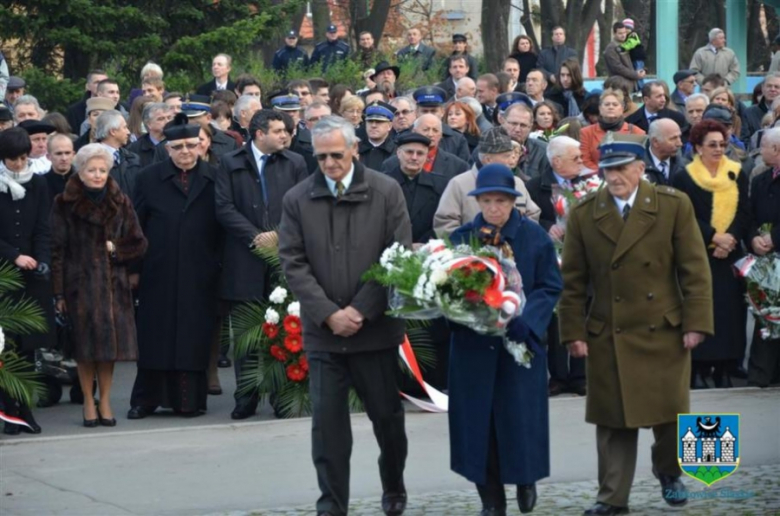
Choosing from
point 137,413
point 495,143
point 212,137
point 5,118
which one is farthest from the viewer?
point 212,137

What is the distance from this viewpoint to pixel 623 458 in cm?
862

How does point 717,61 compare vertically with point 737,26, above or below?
below

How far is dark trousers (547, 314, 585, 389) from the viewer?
40.5 ft

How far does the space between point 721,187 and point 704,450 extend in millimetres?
3815

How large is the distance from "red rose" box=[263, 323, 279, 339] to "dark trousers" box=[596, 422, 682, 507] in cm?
352

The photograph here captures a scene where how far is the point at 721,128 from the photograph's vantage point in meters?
12.2

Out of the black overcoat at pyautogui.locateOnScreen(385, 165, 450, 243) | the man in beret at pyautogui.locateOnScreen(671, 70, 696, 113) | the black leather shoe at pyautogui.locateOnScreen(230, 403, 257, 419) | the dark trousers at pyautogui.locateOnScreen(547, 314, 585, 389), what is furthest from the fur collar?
the man in beret at pyautogui.locateOnScreen(671, 70, 696, 113)

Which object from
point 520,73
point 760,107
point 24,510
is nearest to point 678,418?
point 24,510

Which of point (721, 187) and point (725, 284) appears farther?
point (725, 284)

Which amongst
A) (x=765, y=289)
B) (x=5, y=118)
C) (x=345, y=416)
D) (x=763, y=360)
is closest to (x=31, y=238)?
(x=5, y=118)

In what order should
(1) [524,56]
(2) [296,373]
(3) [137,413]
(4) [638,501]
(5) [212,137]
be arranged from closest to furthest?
1. (4) [638,501]
2. (2) [296,373]
3. (3) [137,413]
4. (5) [212,137]
5. (1) [524,56]

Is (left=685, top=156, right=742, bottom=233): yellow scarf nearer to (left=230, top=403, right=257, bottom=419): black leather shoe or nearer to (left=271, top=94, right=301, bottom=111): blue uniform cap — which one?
(left=230, top=403, right=257, bottom=419): black leather shoe

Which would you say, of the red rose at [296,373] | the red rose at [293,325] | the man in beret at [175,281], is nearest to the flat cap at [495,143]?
the red rose at [293,325]

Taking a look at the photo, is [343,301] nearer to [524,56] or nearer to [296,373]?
[296,373]
